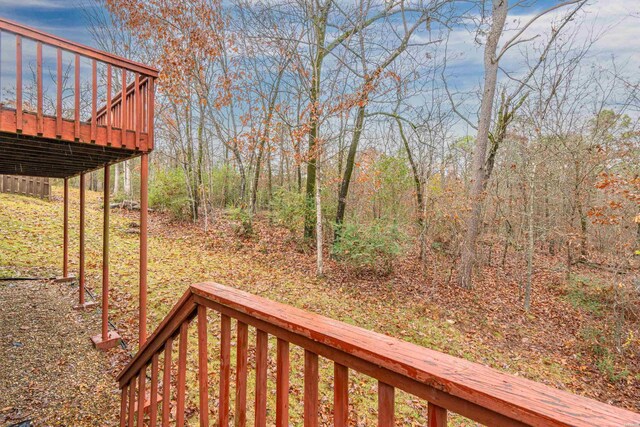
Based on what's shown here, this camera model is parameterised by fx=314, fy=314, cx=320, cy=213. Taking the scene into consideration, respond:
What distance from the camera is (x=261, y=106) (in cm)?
952

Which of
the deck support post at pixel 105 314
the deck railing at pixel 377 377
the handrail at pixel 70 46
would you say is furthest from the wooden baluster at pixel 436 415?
the deck support post at pixel 105 314

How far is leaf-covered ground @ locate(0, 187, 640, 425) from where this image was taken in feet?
16.1

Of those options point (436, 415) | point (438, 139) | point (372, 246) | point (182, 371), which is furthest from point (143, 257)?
point (438, 139)

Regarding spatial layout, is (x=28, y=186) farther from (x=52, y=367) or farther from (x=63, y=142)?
(x=63, y=142)

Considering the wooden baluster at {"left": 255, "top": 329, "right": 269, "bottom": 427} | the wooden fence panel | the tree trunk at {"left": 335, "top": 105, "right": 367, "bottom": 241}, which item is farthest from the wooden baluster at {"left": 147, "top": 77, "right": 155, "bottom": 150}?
the wooden fence panel

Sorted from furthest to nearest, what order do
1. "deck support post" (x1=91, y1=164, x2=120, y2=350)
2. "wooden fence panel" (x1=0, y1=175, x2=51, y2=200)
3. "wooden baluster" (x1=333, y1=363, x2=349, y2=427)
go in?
"wooden fence panel" (x1=0, y1=175, x2=51, y2=200), "deck support post" (x1=91, y1=164, x2=120, y2=350), "wooden baluster" (x1=333, y1=363, x2=349, y2=427)

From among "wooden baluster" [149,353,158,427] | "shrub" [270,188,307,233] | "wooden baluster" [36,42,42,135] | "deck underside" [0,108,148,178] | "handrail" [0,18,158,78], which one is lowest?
"wooden baluster" [149,353,158,427]

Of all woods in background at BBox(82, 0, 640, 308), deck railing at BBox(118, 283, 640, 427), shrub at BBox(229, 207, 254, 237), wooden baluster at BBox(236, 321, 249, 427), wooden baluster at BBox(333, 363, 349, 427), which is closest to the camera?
deck railing at BBox(118, 283, 640, 427)

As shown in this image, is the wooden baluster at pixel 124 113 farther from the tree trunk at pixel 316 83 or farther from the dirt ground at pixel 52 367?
the tree trunk at pixel 316 83

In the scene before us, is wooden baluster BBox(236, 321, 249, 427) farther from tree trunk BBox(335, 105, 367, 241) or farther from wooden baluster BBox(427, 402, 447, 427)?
tree trunk BBox(335, 105, 367, 241)

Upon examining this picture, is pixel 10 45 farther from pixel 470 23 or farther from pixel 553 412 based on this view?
pixel 470 23

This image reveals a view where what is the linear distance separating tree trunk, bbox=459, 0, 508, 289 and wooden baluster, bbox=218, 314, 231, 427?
7.66 meters

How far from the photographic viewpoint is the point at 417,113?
30.3ft

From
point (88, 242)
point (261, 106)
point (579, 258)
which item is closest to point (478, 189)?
point (579, 258)
